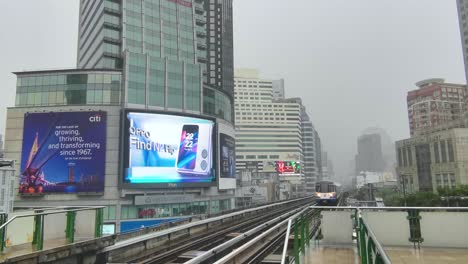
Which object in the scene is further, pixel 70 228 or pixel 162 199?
pixel 162 199

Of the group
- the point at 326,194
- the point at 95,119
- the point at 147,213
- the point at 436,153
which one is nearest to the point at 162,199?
the point at 147,213

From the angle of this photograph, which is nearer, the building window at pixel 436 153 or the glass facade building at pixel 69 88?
the glass facade building at pixel 69 88

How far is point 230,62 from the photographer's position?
13812 cm

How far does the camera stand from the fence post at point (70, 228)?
12.2m

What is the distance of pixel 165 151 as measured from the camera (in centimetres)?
5453

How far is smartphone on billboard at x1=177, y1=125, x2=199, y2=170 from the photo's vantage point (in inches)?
2222

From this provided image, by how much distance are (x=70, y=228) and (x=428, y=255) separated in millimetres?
10650

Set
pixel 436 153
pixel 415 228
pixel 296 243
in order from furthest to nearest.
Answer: pixel 436 153
pixel 415 228
pixel 296 243

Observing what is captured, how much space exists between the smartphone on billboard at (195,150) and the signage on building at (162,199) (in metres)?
3.76

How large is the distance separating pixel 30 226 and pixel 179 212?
153ft

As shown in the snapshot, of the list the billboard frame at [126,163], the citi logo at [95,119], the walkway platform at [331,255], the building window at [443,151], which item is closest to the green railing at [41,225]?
the walkway platform at [331,255]

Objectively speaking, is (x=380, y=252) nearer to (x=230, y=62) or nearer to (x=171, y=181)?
(x=171, y=181)

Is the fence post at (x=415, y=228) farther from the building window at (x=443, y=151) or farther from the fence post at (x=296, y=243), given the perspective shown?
the building window at (x=443, y=151)

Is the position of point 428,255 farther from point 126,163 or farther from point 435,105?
point 435,105
